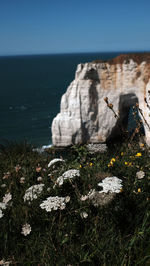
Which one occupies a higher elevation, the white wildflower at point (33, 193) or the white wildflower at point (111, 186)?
the white wildflower at point (111, 186)

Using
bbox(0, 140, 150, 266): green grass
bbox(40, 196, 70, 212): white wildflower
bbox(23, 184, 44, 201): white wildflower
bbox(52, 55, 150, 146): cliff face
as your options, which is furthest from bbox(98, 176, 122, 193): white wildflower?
bbox(52, 55, 150, 146): cliff face

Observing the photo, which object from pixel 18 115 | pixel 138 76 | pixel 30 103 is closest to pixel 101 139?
pixel 138 76

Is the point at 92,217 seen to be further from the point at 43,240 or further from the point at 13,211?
the point at 13,211

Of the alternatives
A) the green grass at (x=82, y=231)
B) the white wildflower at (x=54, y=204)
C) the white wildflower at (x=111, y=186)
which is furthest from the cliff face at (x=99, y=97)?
the white wildflower at (x=54, y=204)

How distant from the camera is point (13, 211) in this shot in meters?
2.30

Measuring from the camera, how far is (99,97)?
15.6 m

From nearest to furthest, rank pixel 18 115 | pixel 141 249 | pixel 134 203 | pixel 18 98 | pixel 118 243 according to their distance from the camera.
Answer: pixel 141 249 → pixel 118 243 → pixel 134 203 → pixel 18 115 → pixel 18 98

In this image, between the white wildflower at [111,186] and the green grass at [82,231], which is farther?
the white wildflower at [111,186]

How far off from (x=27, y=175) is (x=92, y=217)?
1.37 meters

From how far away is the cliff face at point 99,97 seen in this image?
13977mm

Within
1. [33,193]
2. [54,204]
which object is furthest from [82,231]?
[33,193]

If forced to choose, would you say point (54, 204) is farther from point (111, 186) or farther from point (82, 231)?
point (111, 186)

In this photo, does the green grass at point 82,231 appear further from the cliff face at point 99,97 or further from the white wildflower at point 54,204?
the cliff face at point 99,97

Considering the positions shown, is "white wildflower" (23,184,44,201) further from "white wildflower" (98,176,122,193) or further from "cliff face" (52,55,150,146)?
"cliff face" (52,55,150,146)
